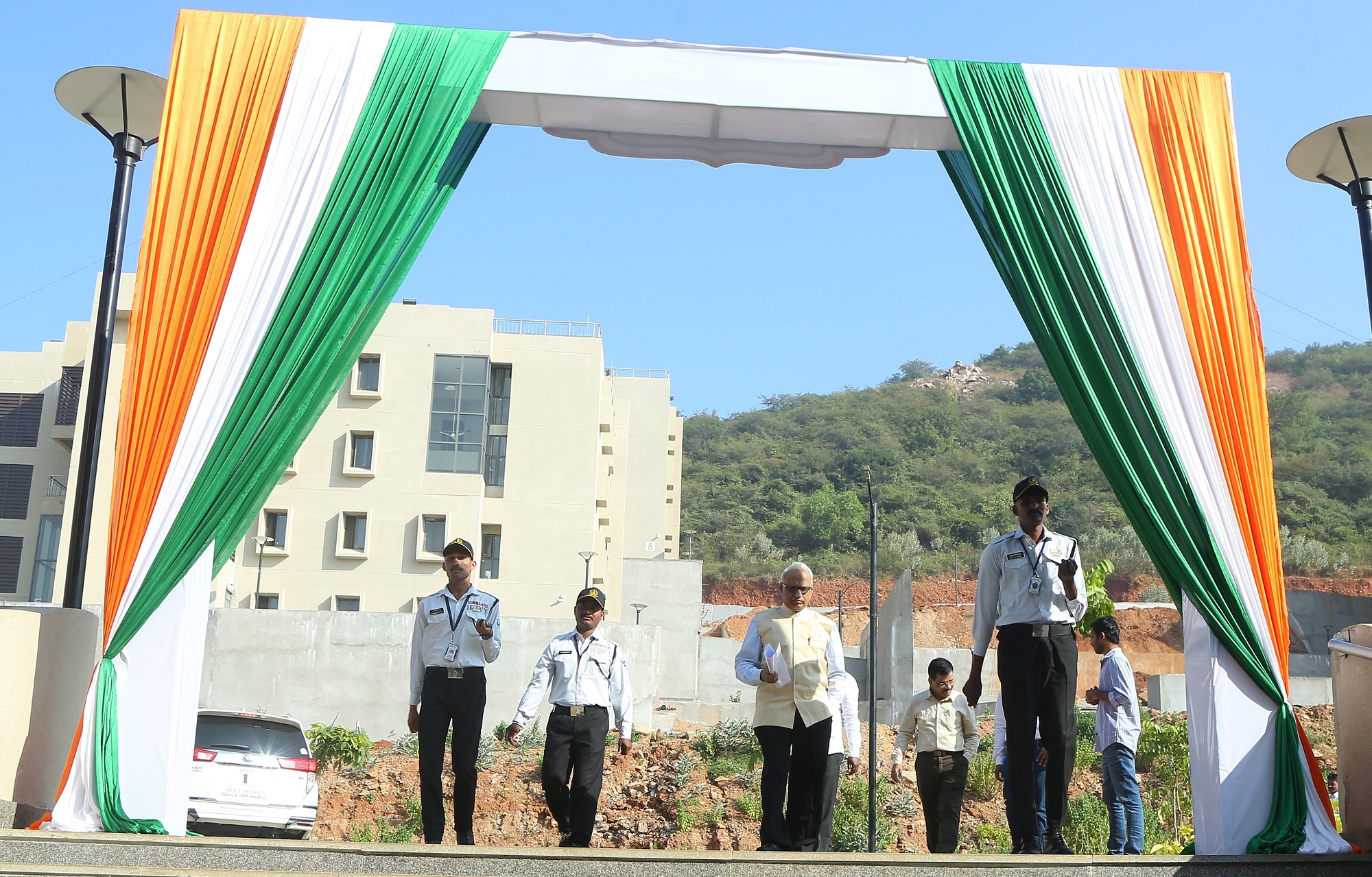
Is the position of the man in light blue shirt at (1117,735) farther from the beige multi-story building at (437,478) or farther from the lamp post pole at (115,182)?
the beige multi-story building at (437,478)

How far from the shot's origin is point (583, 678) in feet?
20.9

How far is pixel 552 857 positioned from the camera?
4.69 meters

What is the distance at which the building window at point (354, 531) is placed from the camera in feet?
113

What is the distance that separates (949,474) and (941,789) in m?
68.8

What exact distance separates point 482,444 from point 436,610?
1139 inches

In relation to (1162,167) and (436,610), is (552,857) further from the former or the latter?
(1162,167)

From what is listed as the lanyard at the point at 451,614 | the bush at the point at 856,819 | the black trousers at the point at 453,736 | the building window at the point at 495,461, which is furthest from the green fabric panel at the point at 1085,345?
the building window at the point at 495,461

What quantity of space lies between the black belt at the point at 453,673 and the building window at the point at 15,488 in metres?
40.9

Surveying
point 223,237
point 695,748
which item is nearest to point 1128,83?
point 223,237

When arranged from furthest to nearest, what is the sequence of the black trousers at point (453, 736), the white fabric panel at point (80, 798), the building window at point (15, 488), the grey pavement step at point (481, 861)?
the building window at point (15, 488) → the black trousers at point (453, 736) → the white fabric panel at point (80, 798) → the grey pavement step at point (481, 861)

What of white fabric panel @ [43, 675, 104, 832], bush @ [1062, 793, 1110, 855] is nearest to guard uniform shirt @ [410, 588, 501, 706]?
white fabric panel @ [43, 675, 104, 832]

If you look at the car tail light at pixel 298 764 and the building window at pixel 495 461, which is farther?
the building window at pixel 495 461

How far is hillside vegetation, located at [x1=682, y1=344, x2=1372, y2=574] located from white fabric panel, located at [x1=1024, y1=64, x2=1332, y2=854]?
4583 centimetres

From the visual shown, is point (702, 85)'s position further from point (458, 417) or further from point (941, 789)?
point (458, 417)
